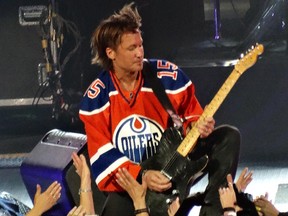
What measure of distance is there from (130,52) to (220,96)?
609 millimetres

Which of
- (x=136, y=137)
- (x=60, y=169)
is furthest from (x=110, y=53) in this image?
(x=60, y=169)

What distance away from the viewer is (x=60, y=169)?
19.3ft

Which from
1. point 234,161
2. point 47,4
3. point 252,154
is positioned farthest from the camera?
point 47,4

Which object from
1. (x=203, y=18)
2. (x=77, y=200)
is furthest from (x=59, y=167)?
(x=203, y=18)

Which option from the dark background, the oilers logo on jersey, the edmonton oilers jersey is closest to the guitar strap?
the edmonton oilers jersey

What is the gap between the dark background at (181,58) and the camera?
27.6 feet

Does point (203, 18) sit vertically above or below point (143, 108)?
below

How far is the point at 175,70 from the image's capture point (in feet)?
17.6

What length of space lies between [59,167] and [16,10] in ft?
10.1

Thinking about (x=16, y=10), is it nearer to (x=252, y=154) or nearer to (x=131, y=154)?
(x=252, y=154)

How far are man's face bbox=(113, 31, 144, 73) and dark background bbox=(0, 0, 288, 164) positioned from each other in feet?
9.19

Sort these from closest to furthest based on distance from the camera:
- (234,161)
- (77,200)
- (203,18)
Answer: (234,161)
(77,200)
(203,18)

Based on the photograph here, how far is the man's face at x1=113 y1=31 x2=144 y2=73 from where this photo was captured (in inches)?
208

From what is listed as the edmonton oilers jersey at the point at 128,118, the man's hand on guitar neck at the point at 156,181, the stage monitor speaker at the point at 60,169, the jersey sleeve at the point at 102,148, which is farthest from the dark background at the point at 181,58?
the man's hand on guitar neck at the point at 156,181
